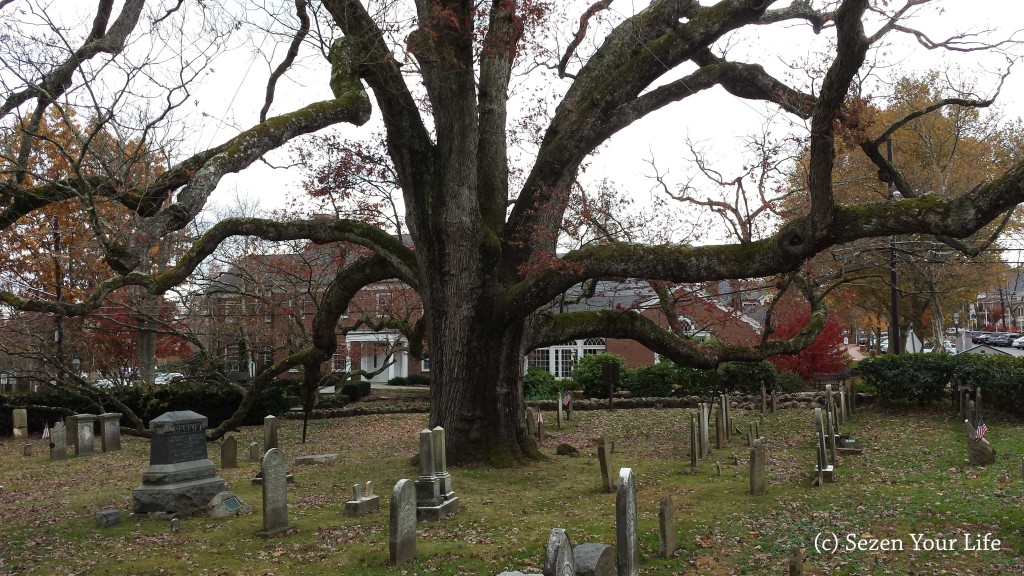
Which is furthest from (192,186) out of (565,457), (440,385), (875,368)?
(875,368)

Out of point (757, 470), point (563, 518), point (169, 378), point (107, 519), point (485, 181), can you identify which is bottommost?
point (563, 518)

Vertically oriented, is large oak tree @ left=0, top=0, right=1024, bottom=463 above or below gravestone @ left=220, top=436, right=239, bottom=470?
above

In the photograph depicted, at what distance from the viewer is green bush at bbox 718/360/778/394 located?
2731cm

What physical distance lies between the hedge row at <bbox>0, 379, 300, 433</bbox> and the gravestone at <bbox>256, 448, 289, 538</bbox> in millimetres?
12766

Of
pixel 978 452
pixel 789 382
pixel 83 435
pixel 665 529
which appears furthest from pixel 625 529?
pixel 789 382

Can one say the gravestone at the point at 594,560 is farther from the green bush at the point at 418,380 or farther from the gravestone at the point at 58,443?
the green bush at the point at 418,380

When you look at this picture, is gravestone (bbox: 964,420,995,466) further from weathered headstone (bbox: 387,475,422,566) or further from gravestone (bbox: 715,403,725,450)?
weathered headstone (bbox: 387,475,422,566)

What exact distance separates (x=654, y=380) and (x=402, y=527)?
2174cm

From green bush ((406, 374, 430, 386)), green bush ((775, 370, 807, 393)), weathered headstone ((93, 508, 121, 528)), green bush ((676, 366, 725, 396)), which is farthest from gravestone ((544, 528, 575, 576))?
green bush ((406, 374, 430, 386))

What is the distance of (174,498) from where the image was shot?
32.5ft

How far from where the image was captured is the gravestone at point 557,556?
14.0ft

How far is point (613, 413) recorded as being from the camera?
80.4 ft

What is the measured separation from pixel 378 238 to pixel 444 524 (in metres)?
5.50

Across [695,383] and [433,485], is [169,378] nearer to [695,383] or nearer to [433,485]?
[695,383]
